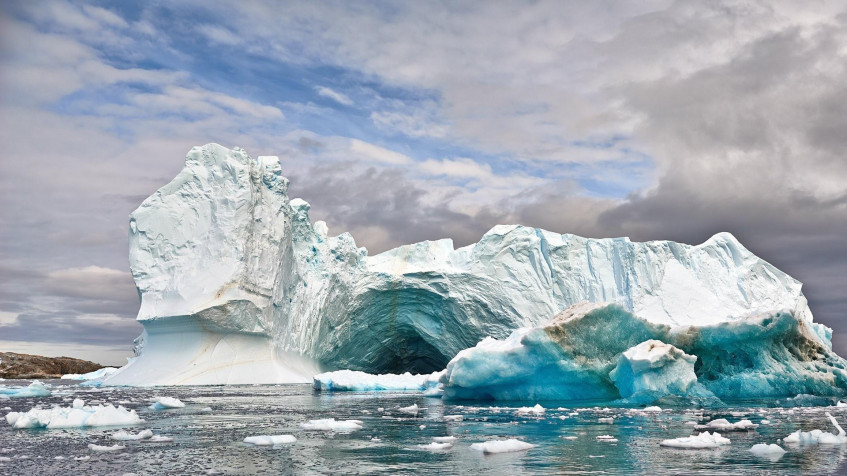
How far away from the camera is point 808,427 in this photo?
952cm

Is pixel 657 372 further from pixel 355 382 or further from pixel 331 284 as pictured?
pixel 331 284

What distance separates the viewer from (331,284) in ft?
87.4

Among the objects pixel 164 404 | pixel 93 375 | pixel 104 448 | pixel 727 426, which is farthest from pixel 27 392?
pixel 727 426

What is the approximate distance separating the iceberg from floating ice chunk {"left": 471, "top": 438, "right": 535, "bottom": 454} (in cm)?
643

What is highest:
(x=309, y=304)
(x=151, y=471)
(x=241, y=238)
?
(x=241, y=238)

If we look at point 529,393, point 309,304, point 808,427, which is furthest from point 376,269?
point 808,427

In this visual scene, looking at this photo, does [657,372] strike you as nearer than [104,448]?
No

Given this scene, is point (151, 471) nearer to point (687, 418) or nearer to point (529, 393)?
point (687, 418)

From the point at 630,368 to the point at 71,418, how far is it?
9.54 m

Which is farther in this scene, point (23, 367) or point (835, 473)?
point (23, 367)

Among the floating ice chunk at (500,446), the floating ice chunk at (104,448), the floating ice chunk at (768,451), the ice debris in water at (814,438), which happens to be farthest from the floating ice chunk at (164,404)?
the ice debris in water at (814,438)

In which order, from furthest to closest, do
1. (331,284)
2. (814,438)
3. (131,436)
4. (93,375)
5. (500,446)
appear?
1. (93,375)
2. (331,284)
3. (131,436)
4. (814,438)
5. (500,446)

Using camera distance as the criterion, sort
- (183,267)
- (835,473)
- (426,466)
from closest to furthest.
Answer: (835,473) < (426,466) < (183,267)

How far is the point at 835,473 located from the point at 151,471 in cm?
586
